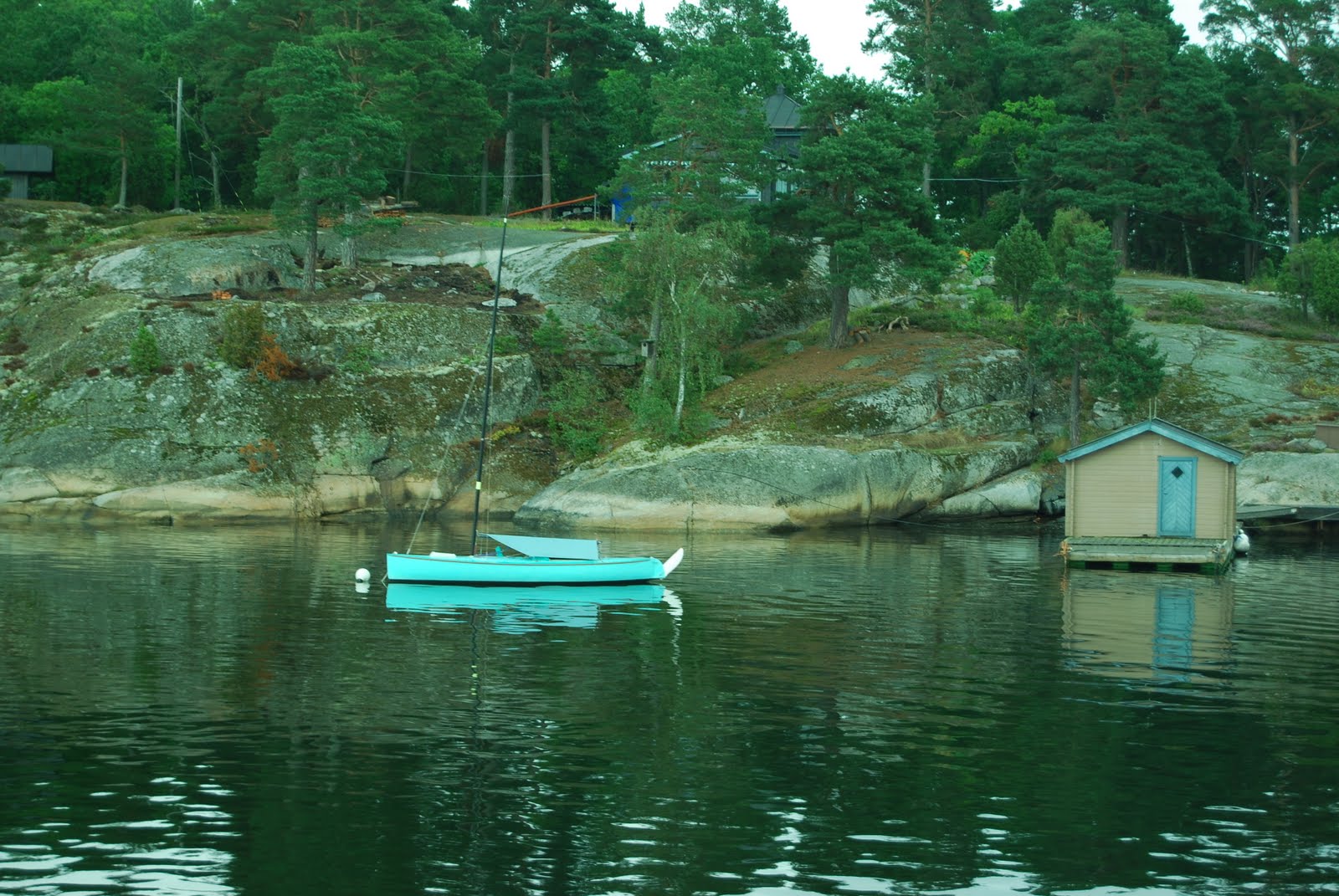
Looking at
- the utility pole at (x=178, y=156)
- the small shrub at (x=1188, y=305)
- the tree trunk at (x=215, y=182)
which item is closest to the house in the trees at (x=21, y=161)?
the utility pole at (x=178, y=156)

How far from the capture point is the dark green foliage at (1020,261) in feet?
240

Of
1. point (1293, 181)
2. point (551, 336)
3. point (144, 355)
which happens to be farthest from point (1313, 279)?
point (144, 355)

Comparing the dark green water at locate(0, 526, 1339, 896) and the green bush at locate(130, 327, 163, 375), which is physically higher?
the green bush at locate(130, 327, 163, 375)

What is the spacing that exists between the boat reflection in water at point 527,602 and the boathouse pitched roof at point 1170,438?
57.1ft

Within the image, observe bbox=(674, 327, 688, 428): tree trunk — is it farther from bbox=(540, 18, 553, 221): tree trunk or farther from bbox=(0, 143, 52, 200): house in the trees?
bbox=(0, 143, 52, 200): house in the trees

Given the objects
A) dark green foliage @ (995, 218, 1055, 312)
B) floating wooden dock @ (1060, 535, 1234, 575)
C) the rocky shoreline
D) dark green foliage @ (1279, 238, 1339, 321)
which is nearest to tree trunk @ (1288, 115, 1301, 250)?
dark green foliage @ (1279, 238, 1339, 321)

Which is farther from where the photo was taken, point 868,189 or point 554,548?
point 868,189

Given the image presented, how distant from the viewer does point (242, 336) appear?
64.4 m

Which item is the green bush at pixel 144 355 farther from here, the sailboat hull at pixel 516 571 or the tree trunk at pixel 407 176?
the tree trunk at pixel 407 176

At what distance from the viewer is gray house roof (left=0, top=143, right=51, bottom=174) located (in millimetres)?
88875

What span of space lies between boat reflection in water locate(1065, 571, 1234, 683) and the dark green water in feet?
0.59

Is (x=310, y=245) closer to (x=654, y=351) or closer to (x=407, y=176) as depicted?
(x=654, y=351)

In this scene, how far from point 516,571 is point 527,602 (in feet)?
6.66

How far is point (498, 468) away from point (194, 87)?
51.7m
